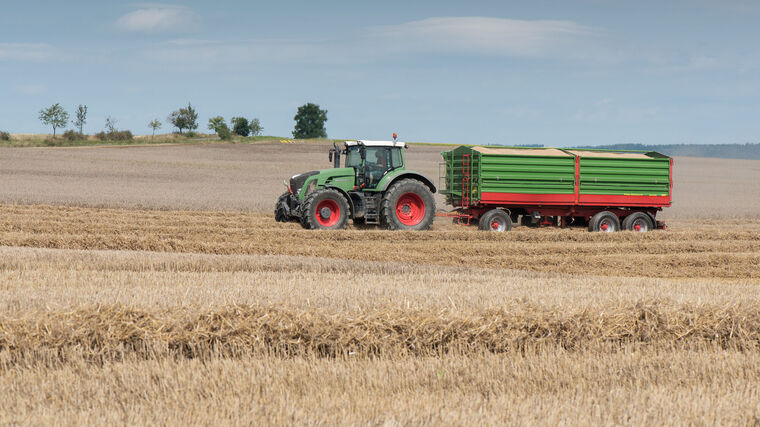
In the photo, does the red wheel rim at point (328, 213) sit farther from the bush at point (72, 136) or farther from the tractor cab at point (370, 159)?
the bush at point (72, 136)

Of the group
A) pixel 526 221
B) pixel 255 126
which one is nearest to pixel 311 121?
pixel 255 126

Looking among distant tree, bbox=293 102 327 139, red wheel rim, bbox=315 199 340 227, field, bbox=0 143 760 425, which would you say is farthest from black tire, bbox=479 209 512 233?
distant tree, bbox=293 102 327 139

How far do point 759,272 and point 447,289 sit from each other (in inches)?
296

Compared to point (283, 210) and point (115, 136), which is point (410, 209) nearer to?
point (283, 210)

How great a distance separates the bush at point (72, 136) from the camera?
53.0 meters

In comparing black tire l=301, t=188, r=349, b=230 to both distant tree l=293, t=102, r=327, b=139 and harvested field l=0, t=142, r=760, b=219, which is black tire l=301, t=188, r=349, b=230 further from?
distant tree l=293, t=102, r=327, b=139

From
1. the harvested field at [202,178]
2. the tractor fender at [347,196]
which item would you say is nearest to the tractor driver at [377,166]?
the tractor fender at [347,196]

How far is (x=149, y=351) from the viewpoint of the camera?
5.56 meters

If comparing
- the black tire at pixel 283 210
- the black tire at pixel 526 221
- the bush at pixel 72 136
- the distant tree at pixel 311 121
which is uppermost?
the distant tree at pixel 311 121

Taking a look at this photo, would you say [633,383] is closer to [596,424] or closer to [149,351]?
[596,424]

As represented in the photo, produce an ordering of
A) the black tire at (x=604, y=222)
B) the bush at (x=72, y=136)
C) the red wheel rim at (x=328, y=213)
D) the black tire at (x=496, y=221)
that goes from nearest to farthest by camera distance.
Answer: the red wheel rim at (x=328, y=213), the black tire at (x=496, y=221), the black tire at (x=604, y=222), the bush at (x=72, y=136)

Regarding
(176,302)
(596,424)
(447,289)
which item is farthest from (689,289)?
(176,302)

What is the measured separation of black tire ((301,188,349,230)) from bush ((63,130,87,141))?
44.4m

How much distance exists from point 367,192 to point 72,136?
4471 cm
